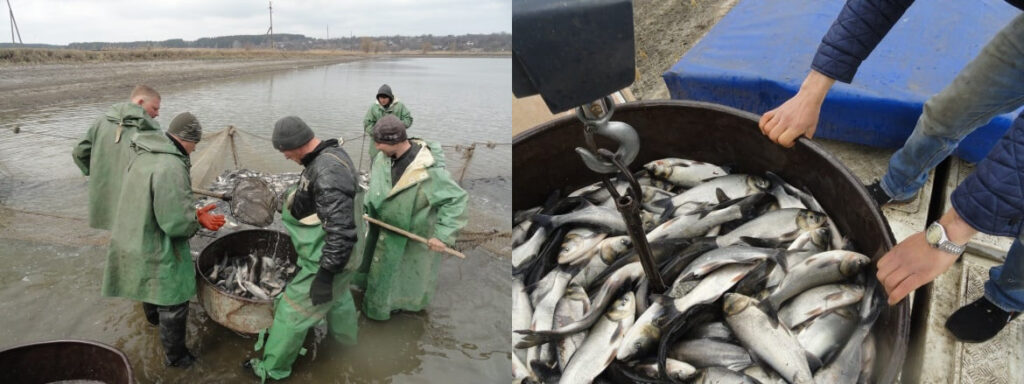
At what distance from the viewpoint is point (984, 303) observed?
2.77m

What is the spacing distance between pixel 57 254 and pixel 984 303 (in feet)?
21.0

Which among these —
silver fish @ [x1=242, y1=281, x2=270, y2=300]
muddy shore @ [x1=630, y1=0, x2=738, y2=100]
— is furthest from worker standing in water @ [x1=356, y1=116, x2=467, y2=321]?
muddy shore @ [x1=630, y1=0, x2=738, y2=100]

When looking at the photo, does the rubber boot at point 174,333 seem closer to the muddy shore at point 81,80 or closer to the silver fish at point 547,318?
the silver fish at point 547,318

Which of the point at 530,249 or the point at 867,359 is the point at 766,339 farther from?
the point at 530,249

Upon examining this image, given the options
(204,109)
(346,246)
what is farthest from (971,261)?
(204,109)

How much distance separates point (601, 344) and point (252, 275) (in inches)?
112

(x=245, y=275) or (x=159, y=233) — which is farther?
(x=245, y=275)

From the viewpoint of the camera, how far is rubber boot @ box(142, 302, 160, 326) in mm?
3846

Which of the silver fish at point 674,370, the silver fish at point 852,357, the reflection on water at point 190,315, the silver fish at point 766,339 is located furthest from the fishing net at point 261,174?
the silver fish at point 852,357

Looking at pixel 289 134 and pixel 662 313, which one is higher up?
pixel 289 134

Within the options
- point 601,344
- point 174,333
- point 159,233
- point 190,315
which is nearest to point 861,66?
point 601,344

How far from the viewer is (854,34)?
99.0 inches

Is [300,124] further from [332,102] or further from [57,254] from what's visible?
[332,102]

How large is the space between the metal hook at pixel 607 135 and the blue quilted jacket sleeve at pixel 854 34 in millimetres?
1697
